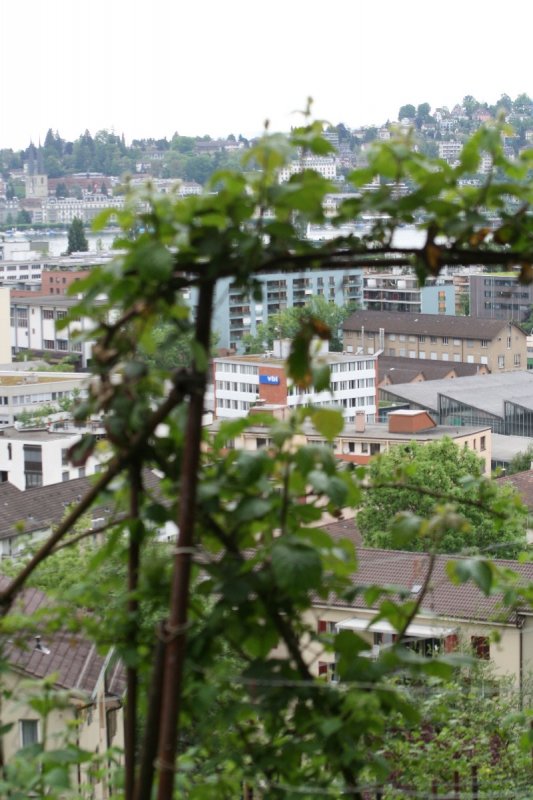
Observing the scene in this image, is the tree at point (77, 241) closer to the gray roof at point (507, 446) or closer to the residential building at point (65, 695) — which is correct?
the gray roof at point (507, 446)

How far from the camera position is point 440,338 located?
165 ft

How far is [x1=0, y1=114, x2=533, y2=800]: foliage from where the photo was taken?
46.2 inches

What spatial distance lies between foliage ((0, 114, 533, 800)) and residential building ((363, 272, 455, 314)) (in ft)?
186

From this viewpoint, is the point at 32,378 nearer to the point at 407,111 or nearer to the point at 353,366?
the point at 353,366

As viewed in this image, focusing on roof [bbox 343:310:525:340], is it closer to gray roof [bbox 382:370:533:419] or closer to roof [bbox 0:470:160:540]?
gray roof [bbox 382:370:533:419]

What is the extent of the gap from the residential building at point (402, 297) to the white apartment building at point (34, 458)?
29715mm

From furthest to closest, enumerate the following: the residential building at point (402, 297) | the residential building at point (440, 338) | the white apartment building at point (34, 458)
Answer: the residential building at point (402, 297)
the residential building at point (440, 338)
the white apartment building at point (34, 458)

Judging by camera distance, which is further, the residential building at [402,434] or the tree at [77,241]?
the tree at [77,241]

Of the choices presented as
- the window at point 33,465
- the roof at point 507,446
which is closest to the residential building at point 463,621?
the window at point 33,465

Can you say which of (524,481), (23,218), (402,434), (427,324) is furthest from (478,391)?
(23,218)

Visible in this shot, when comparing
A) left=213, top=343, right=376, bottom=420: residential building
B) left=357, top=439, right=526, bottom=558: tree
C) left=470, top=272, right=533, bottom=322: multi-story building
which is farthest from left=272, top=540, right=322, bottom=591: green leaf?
left=470, top=272, right=533, bottom=322: multi-story building

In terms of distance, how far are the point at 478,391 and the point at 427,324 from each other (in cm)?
1185

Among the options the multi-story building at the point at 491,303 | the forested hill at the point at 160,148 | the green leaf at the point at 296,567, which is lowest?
the multi-story building at the point at 491,303

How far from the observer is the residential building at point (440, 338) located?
160 feet
